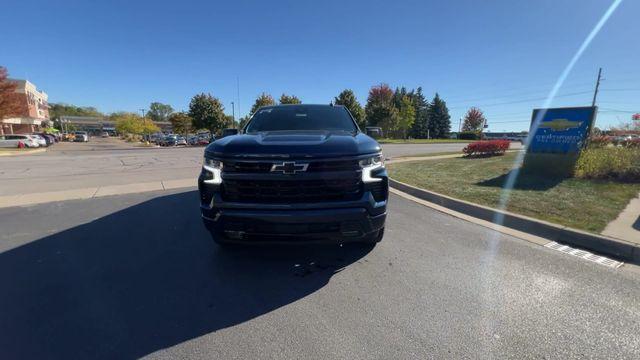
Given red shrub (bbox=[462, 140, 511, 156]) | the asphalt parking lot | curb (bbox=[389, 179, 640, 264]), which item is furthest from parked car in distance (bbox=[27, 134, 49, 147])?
curb (bbox=[389, 179, 640, 264])

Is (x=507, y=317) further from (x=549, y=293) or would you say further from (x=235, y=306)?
(x=235, y=306)

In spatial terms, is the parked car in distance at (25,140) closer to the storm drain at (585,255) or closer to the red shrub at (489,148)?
the red shrub at (489,148)

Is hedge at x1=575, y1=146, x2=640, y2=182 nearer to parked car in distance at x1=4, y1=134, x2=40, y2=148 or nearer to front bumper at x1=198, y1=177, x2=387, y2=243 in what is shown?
front bumper at x1=198, y1=177, x2=387, y2=243

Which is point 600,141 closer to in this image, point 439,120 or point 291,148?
point 291,148

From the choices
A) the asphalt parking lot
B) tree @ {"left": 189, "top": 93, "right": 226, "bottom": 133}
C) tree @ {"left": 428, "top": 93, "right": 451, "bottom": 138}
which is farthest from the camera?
tree @ {"left": 428, "top": 93, "right": 451, "bottom": 138}

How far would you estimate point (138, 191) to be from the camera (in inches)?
302

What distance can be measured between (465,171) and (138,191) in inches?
385

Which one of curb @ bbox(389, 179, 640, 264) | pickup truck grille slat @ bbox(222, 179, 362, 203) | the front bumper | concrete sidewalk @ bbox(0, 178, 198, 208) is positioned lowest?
concrete sidewalk @ bbox(0, 178, 198, 208)

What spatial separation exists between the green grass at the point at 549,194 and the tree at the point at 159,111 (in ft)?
518

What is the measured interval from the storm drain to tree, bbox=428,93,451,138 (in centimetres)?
6816

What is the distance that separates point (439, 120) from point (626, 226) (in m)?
68.4

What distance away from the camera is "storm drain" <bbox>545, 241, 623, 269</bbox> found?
3.51 meters

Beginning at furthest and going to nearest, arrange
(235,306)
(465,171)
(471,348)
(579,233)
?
(465,171)
(579,233)
(235,306)
(471,348)

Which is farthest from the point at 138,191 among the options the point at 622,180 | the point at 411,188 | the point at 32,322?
the point at 622,180
